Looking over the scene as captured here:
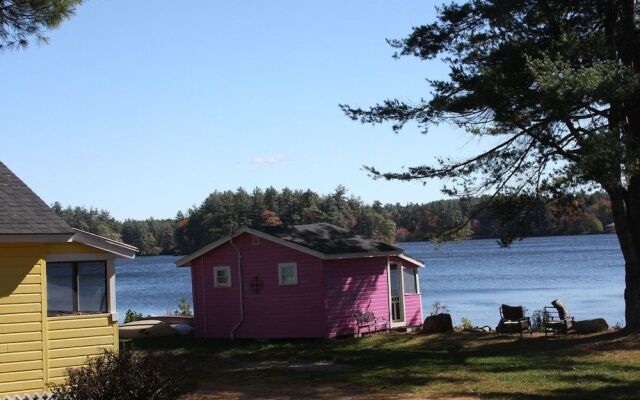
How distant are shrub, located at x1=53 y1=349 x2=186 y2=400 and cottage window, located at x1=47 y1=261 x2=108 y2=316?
336 cm

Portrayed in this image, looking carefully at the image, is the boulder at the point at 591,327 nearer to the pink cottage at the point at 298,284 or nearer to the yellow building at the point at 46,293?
the pink cottage at the point at 298,284

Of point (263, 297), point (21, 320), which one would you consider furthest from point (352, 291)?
point (21, 320)

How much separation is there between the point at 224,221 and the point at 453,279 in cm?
4745

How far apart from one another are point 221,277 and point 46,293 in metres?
13.5

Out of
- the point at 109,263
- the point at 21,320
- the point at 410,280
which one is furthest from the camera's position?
the point at 410,280

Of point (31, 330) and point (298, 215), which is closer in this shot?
point (31, 330)

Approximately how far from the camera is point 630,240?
21656 mm

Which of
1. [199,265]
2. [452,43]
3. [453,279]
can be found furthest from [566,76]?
[453,279]

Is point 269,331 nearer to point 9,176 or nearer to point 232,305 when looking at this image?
point 232,305

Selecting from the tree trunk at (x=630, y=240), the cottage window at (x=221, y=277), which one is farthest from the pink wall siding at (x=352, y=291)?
the tree trunk at (x=630, y=240)

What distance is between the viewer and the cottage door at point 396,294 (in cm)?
2750

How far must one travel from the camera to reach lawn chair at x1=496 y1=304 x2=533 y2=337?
23.2 m

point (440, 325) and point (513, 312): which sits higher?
point (513, 312)

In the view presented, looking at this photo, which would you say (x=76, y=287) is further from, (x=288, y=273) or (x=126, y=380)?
(x=288, y=273)
